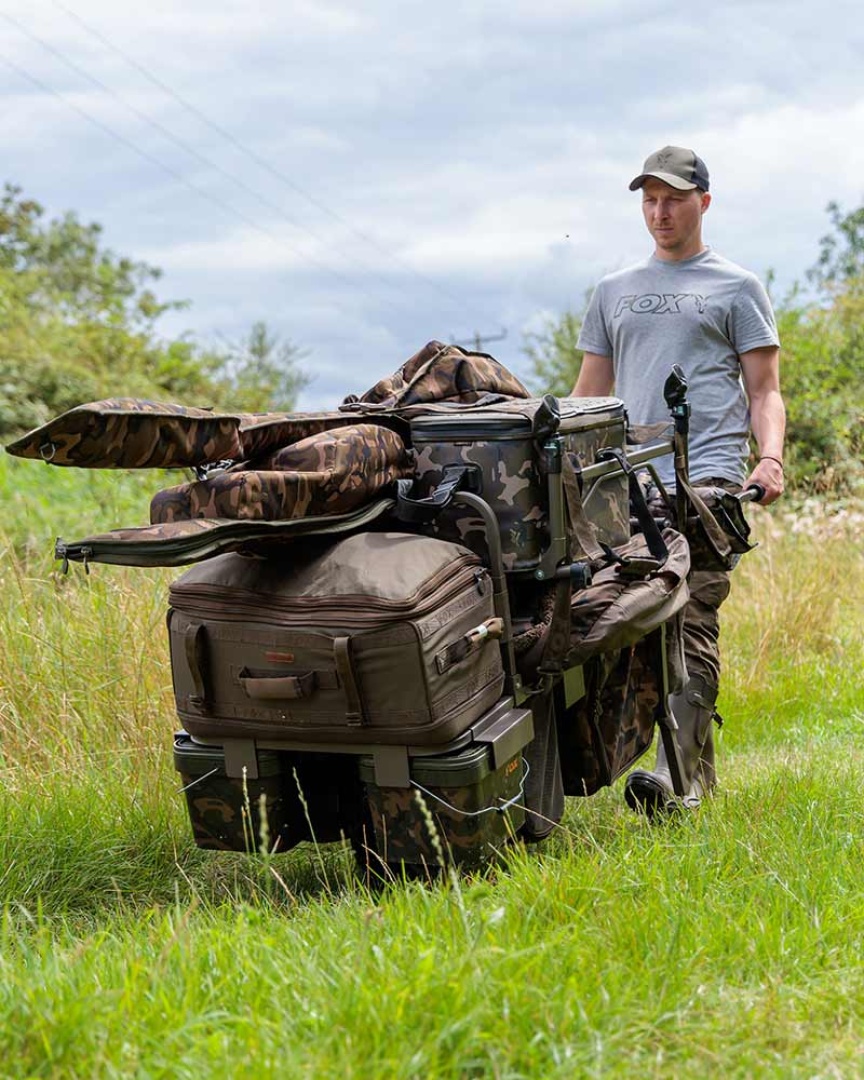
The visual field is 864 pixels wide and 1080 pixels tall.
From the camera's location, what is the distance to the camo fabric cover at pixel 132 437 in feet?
9.87

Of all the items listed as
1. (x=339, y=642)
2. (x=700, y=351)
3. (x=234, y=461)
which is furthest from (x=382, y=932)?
(x=700, y=351)

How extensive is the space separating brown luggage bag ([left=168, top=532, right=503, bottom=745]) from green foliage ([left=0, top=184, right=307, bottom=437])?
902cm

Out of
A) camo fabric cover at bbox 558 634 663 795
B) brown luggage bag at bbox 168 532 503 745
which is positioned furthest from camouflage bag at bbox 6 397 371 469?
camo fabric cover at bbox 558 634 663 795

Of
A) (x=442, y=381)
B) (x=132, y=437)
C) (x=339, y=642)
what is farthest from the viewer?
(x=442, y=381)

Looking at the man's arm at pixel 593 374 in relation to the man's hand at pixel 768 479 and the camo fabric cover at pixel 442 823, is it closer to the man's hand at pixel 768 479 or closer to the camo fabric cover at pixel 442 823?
the man's hand at pixel 768 479

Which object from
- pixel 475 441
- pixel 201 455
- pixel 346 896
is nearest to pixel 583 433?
pixel 475 441

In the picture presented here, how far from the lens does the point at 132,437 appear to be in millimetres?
3113

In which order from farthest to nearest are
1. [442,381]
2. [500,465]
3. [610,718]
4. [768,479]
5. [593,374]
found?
[593,374], [768,479], [610,718], [442,381], [500,465]

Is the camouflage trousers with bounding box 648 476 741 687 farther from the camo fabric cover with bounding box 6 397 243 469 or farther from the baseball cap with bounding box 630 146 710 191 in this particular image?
the camo fabric cover with bounding box 6 397 243 469

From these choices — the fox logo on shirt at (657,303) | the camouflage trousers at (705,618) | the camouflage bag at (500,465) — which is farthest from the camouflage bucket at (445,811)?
the fox logo on shirt at (657,303)

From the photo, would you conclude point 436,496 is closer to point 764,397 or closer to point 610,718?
point 610,718

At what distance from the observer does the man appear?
5.28 m

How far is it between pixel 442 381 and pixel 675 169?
1.77m

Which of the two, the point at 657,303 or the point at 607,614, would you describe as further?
the point at 657,303
